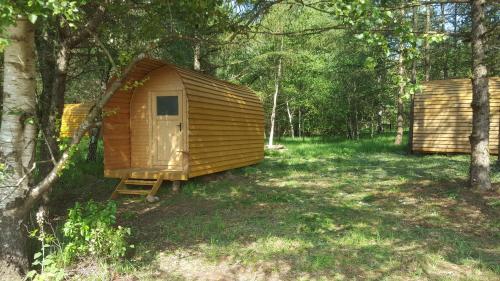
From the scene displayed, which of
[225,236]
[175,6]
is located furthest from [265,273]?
[175,6]

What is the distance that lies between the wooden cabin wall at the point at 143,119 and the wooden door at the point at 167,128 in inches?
4.9

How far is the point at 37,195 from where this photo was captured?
4121 millimetres

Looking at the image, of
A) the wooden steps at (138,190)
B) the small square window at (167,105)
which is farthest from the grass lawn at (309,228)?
the small square window at (167,105)

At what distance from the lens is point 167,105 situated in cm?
951

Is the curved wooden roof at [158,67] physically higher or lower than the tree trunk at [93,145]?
higher

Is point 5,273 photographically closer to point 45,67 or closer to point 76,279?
point 76,279

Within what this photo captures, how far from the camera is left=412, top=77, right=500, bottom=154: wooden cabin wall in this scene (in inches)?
586

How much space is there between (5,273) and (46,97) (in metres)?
4.79

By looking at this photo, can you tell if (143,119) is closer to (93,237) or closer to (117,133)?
(117,133)

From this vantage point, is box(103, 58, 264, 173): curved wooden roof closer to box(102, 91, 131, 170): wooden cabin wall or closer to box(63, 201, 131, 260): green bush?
box(102, 91, 131, 170): wooden cabin wall

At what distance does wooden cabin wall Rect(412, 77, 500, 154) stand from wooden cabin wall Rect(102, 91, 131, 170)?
463 inches

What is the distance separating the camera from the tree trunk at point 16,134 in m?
3.91

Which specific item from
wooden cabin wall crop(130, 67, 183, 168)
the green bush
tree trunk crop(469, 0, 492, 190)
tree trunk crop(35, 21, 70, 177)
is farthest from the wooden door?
tree trunk crop(469, 0, 492, 190)

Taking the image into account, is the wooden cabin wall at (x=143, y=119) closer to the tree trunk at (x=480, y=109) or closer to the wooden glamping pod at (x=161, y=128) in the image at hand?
the wooden glamping pod at (x=161, y=128)
